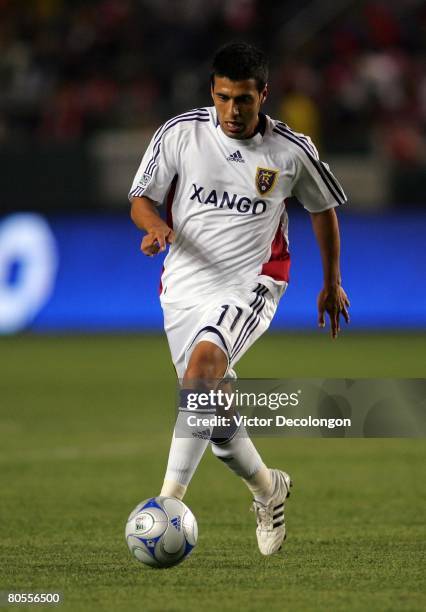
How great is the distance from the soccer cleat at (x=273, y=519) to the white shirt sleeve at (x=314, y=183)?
123cm

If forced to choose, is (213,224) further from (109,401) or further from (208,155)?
(109,401)

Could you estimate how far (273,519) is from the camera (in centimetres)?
584

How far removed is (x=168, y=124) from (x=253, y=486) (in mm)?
1634

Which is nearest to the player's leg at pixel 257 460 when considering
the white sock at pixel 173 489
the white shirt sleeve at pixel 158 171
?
the white sock at pixel 173 489

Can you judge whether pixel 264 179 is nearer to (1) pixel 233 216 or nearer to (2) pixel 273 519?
(1) pixel 233 216

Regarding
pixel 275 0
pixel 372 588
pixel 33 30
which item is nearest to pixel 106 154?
pixel 33 30

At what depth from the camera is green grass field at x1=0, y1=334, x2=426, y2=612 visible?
4832 millimetres

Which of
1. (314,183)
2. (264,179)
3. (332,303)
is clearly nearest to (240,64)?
(264,179)

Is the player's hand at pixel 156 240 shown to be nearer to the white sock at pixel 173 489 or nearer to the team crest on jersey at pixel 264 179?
the team crest on jersey at pixel 264 179

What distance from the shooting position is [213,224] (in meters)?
5.75

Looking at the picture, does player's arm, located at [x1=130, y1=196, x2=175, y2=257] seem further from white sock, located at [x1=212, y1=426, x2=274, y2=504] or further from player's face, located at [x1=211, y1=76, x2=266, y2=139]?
white sock, located at [x1=212, y1=426, x2=274, y2=504]

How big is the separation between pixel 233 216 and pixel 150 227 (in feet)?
1.71

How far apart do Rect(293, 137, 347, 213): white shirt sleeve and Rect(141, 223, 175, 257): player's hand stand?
74 centimetres

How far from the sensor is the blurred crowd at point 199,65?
60.1 ft
